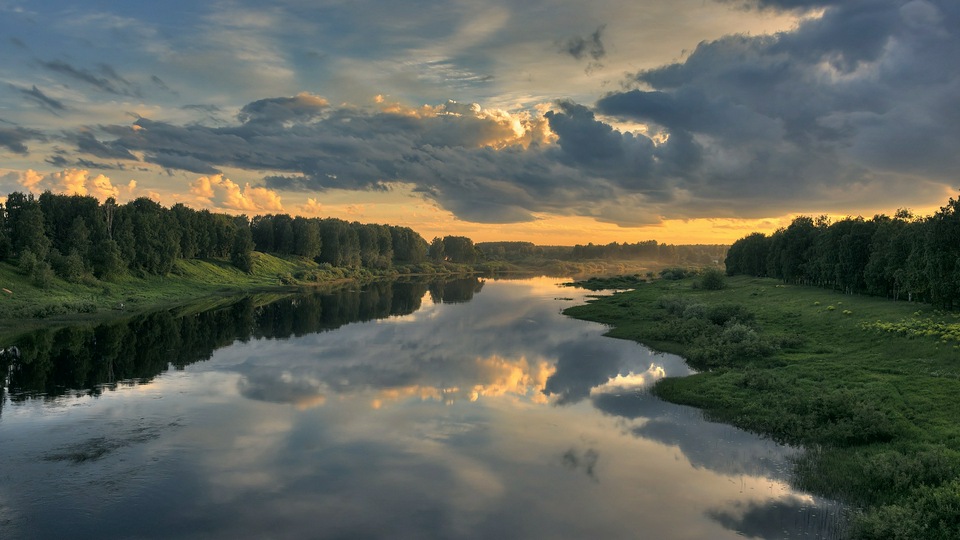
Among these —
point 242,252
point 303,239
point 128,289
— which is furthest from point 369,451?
point 303,239

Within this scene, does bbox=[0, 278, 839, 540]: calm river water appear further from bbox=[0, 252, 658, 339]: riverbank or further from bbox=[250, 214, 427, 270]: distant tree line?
bbox=[250, 214, 427, 270]: distant tree line

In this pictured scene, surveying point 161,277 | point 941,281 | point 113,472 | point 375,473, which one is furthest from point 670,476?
point 161,277

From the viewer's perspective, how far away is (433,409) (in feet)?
126

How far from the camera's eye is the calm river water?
2256cm

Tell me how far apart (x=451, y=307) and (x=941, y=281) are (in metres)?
75.1

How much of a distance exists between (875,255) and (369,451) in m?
67.3

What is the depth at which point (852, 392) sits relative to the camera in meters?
32.8

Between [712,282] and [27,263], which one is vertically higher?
[27,263]

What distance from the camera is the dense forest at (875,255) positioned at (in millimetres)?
50188

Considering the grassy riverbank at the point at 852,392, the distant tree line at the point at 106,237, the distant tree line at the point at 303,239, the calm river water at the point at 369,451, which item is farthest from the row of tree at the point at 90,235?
the grassy riverbank at the point at 852,392

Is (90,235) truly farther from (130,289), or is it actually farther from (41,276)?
(41,276)

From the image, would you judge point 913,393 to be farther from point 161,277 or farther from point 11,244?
point 161,277

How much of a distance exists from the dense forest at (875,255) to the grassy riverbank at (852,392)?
3.32 meters

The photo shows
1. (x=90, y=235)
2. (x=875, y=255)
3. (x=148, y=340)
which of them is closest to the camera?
(x=148, y=340)
